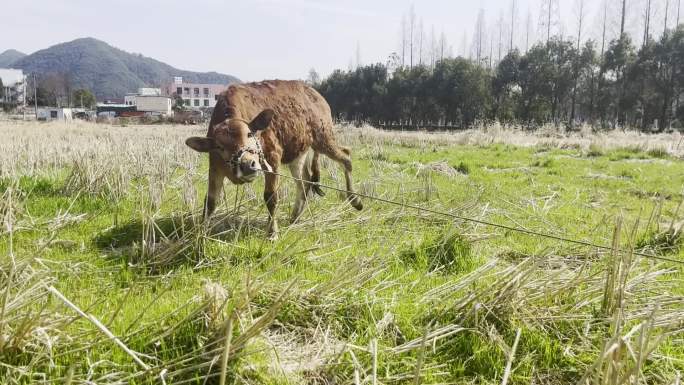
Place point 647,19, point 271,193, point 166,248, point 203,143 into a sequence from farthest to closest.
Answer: point 647,19, point 271,193, point 203,143, point 166,248

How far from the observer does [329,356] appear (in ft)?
7.29

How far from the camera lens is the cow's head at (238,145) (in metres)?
4.11

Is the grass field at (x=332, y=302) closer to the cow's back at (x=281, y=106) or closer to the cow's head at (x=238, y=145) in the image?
the cow's head at (x=238, y=145)

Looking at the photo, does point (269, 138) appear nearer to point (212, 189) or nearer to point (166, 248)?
point (212, 189)

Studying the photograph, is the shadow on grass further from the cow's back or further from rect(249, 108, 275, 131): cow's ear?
the cow's back

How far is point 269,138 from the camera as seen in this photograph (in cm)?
509

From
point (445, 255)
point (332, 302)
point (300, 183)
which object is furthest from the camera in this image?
point (300, 183)

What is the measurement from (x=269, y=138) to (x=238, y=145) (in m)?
0.85

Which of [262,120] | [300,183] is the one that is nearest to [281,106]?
[300,183]

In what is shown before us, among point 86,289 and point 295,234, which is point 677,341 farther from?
point 86,289

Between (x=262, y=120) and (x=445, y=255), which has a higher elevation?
(x=262, y=120)

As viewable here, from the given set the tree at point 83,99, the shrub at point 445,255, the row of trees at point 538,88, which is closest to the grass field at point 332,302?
the shrub at point 445,255

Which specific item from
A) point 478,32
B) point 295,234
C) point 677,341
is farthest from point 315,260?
point 478,32

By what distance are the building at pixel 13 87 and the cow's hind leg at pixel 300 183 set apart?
4046 inches
